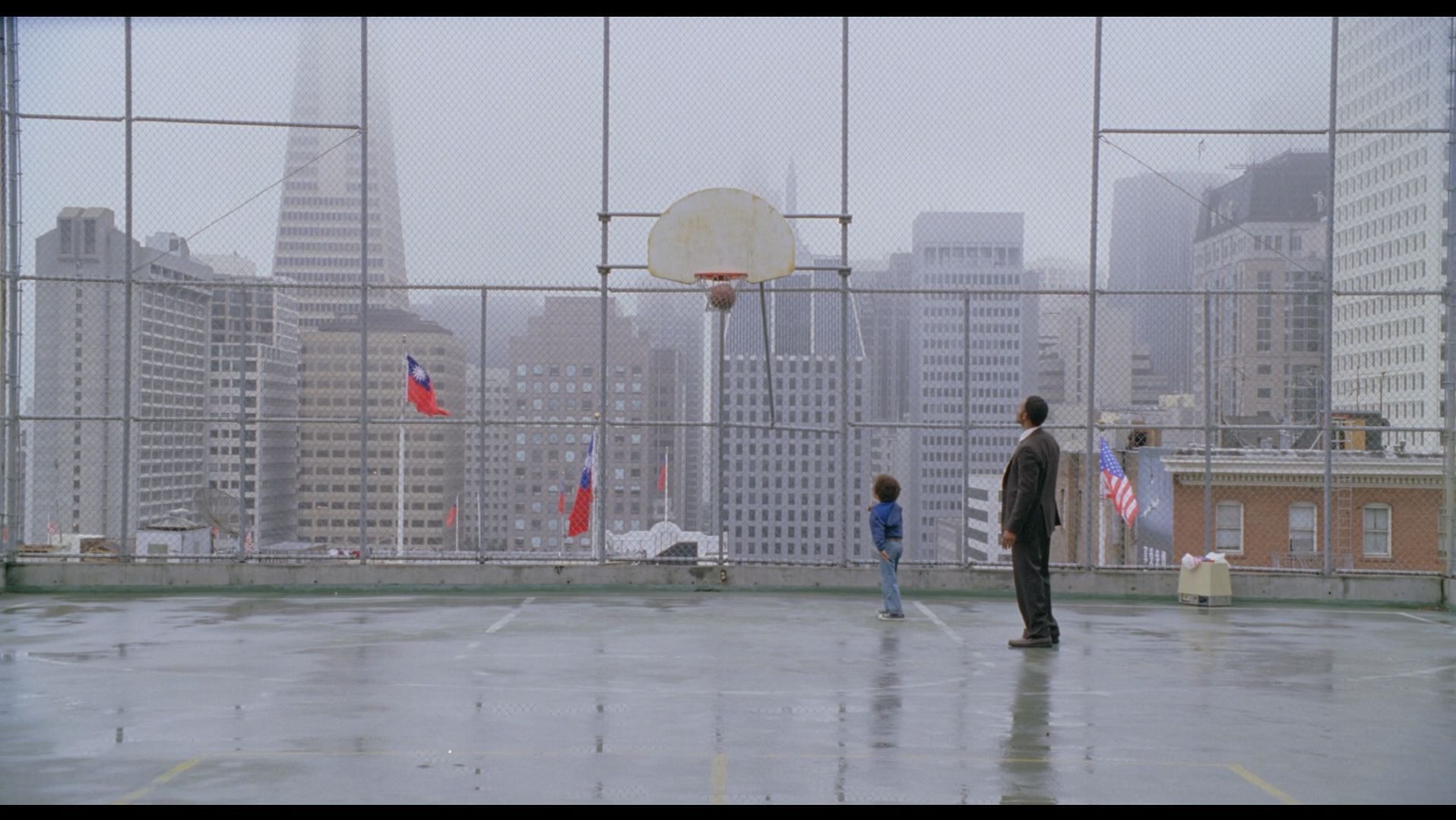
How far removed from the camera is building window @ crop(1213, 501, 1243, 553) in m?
29.5

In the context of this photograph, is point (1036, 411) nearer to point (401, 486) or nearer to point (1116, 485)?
point (401, 486)

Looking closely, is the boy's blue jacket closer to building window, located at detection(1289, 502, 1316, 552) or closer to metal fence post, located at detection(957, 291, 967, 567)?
metal fence post, located at detection(957, 291, 967, 567)

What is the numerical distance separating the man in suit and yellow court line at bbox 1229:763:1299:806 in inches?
207

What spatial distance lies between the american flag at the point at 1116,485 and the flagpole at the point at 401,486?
921 centimetres

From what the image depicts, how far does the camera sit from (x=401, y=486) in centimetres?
1911

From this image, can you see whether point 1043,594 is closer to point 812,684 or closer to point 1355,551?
point 812,684

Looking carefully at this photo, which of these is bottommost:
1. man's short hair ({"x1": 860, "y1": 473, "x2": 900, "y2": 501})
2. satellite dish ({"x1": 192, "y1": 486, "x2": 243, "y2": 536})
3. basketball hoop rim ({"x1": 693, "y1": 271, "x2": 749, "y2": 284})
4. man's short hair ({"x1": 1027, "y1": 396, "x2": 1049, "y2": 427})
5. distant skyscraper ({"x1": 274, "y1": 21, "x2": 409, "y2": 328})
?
satellite dish ({"x1": 192, "y1": 486, "x2": 243, "y2": 536})

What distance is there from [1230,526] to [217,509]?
74.8ft

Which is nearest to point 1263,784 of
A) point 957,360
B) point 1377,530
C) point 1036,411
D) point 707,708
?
point 707,708

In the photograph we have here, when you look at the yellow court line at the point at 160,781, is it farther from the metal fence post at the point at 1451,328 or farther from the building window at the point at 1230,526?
the building window at the point at 1230,526

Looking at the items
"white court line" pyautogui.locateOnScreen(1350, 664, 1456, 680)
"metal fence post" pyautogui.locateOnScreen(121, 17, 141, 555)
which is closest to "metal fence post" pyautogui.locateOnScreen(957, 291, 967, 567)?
"white court line" pyautogui.locateOnScreen(1350, 664, 1456, 680)

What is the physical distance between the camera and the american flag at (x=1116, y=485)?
72.3 ft

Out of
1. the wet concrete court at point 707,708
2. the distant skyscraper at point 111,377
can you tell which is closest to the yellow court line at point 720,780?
the wet concrete court at point 707,708

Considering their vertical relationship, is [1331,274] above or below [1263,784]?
above
